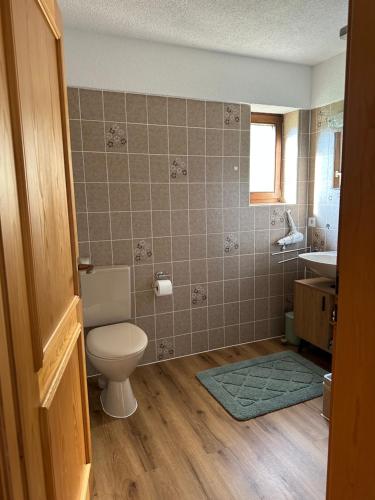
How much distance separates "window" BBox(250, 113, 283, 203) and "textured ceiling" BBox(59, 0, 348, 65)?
0.64m

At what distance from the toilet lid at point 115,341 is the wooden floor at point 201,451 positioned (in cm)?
43

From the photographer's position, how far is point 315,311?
2.72 meters

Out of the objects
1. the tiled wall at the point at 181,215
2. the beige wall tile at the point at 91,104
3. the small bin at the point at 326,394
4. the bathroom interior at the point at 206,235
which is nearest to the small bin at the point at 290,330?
the bathroom interior at the point at 206,235

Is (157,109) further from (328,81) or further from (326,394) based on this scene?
(326,394)

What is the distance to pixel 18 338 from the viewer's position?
726 millimetres

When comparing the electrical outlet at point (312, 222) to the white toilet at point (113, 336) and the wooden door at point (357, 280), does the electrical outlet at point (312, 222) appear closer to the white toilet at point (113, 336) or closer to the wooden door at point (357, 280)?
the white toilet at point (113, 336)

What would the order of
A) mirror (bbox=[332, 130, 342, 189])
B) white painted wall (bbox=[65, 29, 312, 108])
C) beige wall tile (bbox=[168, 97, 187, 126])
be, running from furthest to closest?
mirror (bbox=[332, 130, 342, 189]) → beige wall tile (bbox=[168, 97, 187, 126]) → white painted wall (bbox=[65, 29, 312, 108])

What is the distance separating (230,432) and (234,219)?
1.61 metres

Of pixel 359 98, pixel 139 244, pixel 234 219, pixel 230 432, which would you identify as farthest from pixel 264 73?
pixel 230 432

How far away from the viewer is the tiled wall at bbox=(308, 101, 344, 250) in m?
2.95

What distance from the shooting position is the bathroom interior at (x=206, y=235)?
1911mm

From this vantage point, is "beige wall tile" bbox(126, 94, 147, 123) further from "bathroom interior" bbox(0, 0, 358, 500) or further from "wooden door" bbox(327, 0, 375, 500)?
"wooden door" bbox(327, 0, 375, 500)

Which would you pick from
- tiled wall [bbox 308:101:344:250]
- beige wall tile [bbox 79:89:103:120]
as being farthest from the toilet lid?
tiled wall [bbox 308:101:344:250]

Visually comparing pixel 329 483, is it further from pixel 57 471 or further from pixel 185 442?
pixel 185 442
